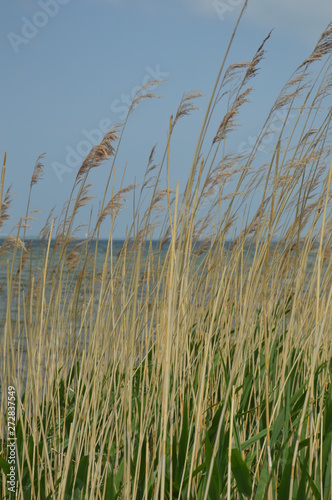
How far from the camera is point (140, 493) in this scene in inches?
55.2

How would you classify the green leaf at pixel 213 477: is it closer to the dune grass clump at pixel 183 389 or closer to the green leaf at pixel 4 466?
the dune grass clump at pixel 183 389

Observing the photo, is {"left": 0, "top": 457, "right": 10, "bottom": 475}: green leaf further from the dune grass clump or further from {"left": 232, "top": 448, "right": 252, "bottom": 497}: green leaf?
{"left": 232, "top": 448, "right": 252, "bottom": 497}: green leaf

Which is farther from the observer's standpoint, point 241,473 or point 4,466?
point 4,466

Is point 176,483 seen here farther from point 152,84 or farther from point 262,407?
point 152,84

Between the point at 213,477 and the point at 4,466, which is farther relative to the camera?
the point at 4,466

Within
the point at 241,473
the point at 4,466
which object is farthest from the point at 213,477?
the point at 4,466

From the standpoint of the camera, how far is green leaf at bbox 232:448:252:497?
1221 millimetres

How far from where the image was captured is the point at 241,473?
123 cm

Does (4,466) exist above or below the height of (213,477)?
below

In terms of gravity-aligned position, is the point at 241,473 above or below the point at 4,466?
above

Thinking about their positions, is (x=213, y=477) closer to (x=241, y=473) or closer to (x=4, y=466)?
(x=241, y=473)

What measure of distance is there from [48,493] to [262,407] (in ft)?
2.06

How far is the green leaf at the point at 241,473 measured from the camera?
1221 mm

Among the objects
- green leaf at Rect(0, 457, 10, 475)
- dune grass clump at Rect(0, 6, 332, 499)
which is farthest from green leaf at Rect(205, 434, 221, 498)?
green leaf at Rect(0, 457, 10, 475)
